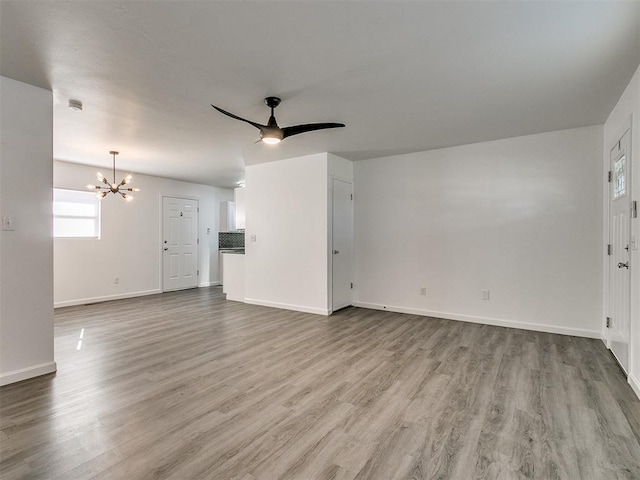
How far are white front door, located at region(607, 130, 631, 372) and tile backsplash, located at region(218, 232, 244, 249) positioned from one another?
7.38m

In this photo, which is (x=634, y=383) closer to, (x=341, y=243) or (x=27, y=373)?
(x=341, y=243)

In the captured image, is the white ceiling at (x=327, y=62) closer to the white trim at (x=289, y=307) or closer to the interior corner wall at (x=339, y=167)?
the interior corner wall at (x=339, y=167)

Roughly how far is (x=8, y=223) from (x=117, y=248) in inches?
155

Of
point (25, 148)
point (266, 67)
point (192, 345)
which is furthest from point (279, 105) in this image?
point (192, 345)

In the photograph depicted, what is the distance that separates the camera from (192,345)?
11.8 feet

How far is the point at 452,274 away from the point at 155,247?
5.92 metres

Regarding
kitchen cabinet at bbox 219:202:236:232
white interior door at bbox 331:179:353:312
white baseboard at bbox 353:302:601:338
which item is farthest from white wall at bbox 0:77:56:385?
kitchen cabinet at bbox 219:202:236:232

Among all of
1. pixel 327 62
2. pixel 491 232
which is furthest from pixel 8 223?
pixel 491 232

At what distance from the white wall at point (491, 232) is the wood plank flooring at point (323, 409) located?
556 mm

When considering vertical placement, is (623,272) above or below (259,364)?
above

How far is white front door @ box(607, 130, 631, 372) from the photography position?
9.21ft

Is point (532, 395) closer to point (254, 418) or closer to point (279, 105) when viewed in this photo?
point (254, 418)

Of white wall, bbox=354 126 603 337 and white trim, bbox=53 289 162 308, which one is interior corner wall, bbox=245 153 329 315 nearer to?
white wall, bbox=354 126 603 337

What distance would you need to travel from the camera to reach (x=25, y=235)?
274 centimetres
